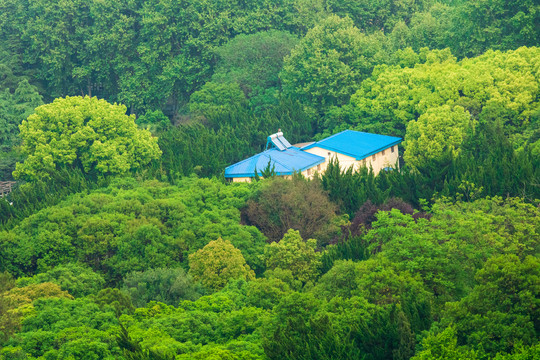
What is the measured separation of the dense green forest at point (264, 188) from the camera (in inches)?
981

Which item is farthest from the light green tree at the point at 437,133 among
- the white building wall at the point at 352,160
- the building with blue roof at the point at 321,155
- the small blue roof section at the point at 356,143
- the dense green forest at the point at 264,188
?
the small blue roof section at the point at 356,143

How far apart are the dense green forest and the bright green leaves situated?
0.40 feet

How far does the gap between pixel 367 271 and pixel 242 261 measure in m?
8.35

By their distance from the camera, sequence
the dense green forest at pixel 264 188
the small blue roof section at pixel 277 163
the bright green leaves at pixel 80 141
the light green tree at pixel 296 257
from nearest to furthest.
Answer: the dense green forest at pixel 264 188 < the light green tree at pixel 296 257 < the bright green leaves at pixel 80 141 < the small blue roof section at pixel 277 163

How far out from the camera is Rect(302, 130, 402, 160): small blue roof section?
5009 cm

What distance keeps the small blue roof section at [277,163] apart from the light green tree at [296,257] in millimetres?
10098

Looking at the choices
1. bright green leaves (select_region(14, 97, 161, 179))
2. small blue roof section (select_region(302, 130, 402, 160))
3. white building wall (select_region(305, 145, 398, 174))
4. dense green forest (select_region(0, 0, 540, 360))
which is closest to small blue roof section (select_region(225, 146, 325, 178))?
white building wall (select_region(305, 145, 398, 174))

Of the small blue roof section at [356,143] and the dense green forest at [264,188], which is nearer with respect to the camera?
the dense green forest at [264,188]

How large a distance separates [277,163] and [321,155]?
4831mm

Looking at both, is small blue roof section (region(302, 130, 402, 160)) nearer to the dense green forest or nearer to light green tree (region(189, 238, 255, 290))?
the dense green forest

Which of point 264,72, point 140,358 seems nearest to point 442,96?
point 264,72

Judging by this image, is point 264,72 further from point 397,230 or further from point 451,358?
point 451,358

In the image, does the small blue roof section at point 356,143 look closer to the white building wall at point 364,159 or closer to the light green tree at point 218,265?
the white building wall at point 364,159

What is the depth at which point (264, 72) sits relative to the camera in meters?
64.8
